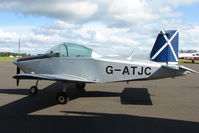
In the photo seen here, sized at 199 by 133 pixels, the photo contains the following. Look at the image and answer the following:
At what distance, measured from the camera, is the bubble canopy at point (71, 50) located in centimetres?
703

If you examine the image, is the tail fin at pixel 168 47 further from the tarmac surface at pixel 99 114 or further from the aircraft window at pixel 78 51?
the aircraft window at pixel 78 51

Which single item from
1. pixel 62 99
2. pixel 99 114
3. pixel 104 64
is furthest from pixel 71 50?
pixel 99 114

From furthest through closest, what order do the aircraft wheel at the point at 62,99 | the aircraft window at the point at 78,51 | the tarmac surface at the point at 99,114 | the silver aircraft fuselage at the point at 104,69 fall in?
the aircraft window at the point at 78,51 < the silver aircraft fuselage at the point at 104,69 < the aircraft wheel at the point at 62,99 < the tarmac surface at the point at 99,114

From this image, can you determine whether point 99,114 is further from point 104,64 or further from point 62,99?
point 104,64

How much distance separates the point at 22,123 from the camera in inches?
177

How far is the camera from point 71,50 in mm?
7047

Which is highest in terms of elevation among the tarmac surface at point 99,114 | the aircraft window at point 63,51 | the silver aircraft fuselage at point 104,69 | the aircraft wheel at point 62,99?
the aircraft window at point 63,51

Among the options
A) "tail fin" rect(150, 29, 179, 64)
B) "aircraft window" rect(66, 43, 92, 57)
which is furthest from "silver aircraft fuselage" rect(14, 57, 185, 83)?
"tail fin" rect(150, 29, 179, 64)

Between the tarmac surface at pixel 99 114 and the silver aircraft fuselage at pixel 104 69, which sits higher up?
the silver aircraft fuselage at pixel 104 69

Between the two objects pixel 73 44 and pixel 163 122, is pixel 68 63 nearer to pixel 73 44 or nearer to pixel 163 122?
pixel 73 44

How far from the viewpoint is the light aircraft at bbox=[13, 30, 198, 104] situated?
6.70 meters

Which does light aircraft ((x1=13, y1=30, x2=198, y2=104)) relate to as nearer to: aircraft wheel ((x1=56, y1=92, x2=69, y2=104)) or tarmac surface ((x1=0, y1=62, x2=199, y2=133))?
aircraft wheel ((x1=56, y1=92, x2=69, y2=104))

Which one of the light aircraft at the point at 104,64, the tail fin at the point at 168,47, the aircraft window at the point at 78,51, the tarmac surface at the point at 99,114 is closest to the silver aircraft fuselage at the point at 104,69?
the light aircraft at the point at 104,64

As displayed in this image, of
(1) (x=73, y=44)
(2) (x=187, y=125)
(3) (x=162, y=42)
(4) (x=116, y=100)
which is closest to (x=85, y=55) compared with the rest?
(1) (x=73, y=44)
